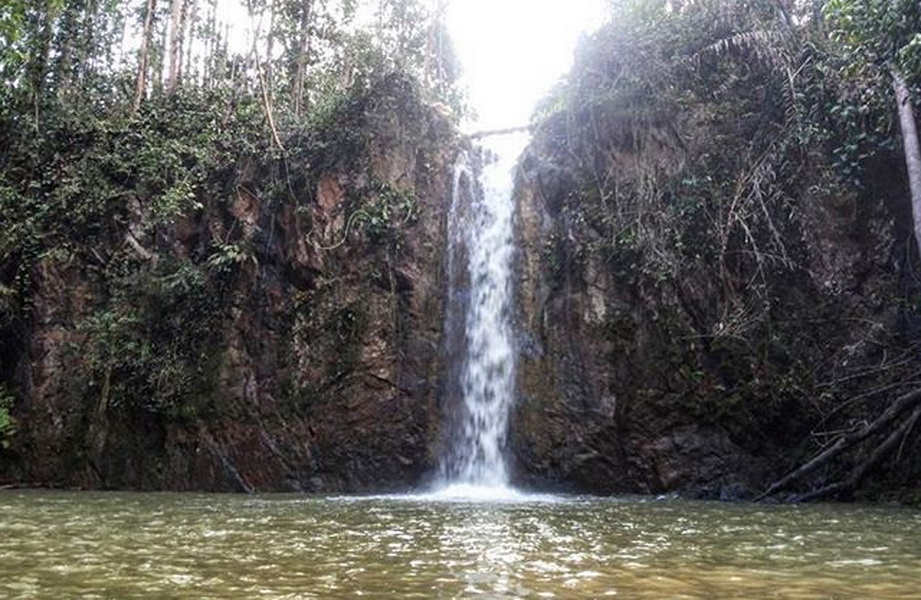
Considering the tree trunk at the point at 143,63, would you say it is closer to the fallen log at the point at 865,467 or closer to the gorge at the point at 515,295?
the gorge at the point at 515,295

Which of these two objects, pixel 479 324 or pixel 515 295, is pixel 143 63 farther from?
pixel 515 295

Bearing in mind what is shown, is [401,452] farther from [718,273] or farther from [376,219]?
[718,273]

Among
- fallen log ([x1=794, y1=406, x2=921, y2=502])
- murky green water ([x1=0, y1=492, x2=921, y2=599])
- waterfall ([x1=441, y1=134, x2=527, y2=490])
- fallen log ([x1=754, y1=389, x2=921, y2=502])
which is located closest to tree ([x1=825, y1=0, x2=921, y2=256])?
fallen log ([x1=754, y1=389, x2=921, y2=502])

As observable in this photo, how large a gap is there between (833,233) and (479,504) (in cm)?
680

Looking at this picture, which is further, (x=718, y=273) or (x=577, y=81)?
(x=577, y=81)

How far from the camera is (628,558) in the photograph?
462 centimetres

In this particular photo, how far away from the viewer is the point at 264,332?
12953 mm

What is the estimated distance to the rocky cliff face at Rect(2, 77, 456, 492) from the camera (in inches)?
479

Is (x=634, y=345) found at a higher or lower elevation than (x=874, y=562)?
higher

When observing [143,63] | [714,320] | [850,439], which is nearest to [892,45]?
[714,320]

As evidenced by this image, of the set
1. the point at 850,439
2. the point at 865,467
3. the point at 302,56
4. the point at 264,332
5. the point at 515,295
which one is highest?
the point at 302,56

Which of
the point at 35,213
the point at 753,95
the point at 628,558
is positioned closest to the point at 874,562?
the point at 628,558

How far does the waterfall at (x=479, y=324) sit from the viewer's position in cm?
1193

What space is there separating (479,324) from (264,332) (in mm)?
3597
